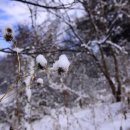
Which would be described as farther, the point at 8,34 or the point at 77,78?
the point at 77,78

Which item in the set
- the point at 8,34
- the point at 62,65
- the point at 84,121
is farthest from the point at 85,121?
the point at 62,65

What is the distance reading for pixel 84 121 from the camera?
30.5 ft

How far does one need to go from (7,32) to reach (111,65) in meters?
21.0

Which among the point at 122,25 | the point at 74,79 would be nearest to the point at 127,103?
the point at 74,79

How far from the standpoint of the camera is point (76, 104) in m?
14.4

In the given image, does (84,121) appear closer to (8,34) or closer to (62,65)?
(8,34)

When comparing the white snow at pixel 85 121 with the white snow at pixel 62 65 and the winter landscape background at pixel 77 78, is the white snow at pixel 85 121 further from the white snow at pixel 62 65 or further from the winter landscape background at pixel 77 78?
the white snow at pixel 62 65

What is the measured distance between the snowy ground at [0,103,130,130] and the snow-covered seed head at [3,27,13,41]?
3956 millimetres

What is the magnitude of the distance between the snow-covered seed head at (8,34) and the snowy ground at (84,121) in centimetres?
396

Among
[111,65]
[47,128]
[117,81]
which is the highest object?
[111,65]

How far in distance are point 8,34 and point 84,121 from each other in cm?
672

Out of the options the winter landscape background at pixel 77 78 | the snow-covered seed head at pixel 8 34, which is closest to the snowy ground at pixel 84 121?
the winter landscape background at pixel 77 78

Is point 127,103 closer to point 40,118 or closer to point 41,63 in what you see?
point 40,118

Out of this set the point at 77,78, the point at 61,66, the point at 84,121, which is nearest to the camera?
the point at 61,66
